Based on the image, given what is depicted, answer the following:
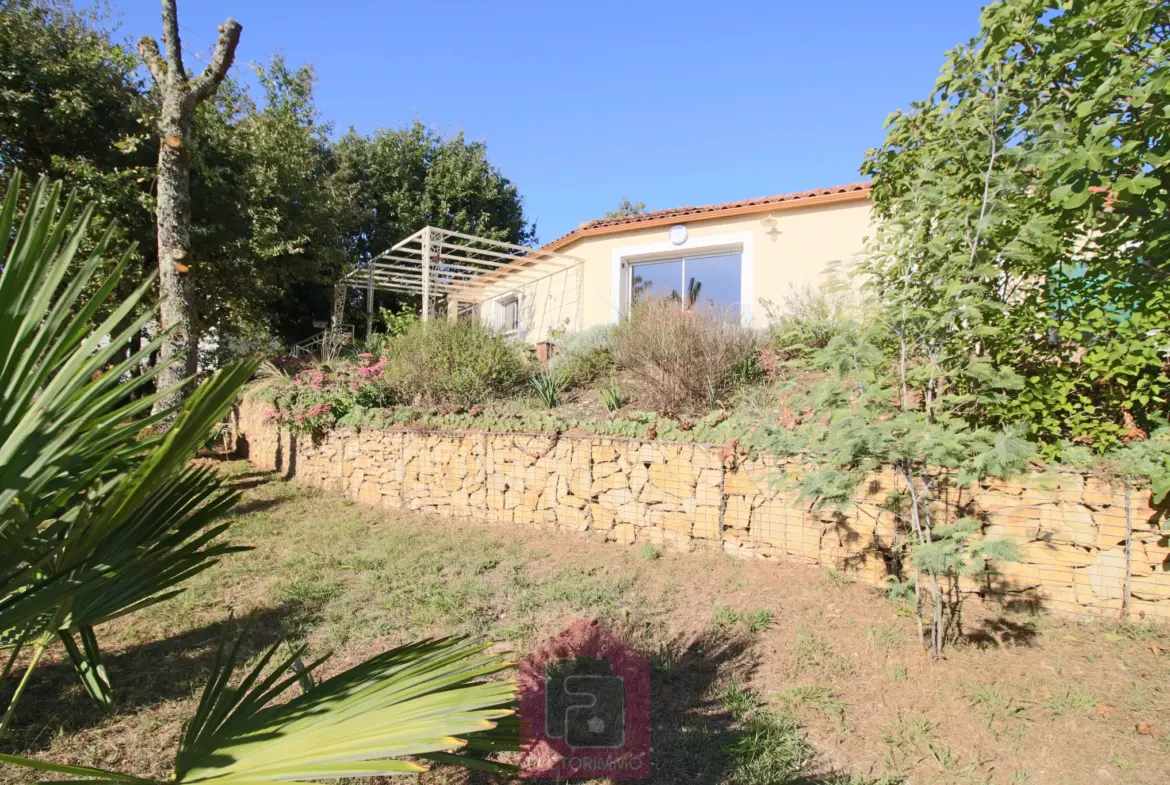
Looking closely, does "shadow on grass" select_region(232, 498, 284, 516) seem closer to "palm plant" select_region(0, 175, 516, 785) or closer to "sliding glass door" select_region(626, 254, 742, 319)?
"palm plant" select_region(0, 175, 516, 785)

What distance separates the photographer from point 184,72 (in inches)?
298

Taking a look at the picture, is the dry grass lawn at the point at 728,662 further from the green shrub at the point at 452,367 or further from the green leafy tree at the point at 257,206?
the green leafy tree at the point at 257,206

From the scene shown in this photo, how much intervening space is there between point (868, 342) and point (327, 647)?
12.8 feet

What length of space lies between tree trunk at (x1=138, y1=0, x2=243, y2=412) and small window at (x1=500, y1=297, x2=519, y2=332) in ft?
29.4

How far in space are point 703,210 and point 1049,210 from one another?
845 cm

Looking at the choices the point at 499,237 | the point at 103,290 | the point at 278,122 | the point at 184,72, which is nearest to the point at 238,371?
the point at 103,290

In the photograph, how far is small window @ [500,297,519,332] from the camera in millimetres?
16281

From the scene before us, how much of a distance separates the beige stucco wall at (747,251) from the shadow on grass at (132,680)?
7168 mm

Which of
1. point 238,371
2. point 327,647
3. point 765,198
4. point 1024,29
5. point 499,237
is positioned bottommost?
point 327,647

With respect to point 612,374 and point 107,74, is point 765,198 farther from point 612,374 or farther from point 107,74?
point 107,74

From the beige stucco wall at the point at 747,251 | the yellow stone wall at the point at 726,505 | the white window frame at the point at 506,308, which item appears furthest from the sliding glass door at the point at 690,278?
the yellow stone wall at the point at 726,505

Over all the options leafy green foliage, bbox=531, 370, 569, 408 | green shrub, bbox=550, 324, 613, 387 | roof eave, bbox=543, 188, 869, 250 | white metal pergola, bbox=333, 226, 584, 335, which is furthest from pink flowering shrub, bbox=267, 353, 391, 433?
roof eave, bbox=543, 188, 869, 250

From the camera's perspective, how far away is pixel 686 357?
7281 mm

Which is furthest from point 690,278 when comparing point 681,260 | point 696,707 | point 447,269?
point 696,707
